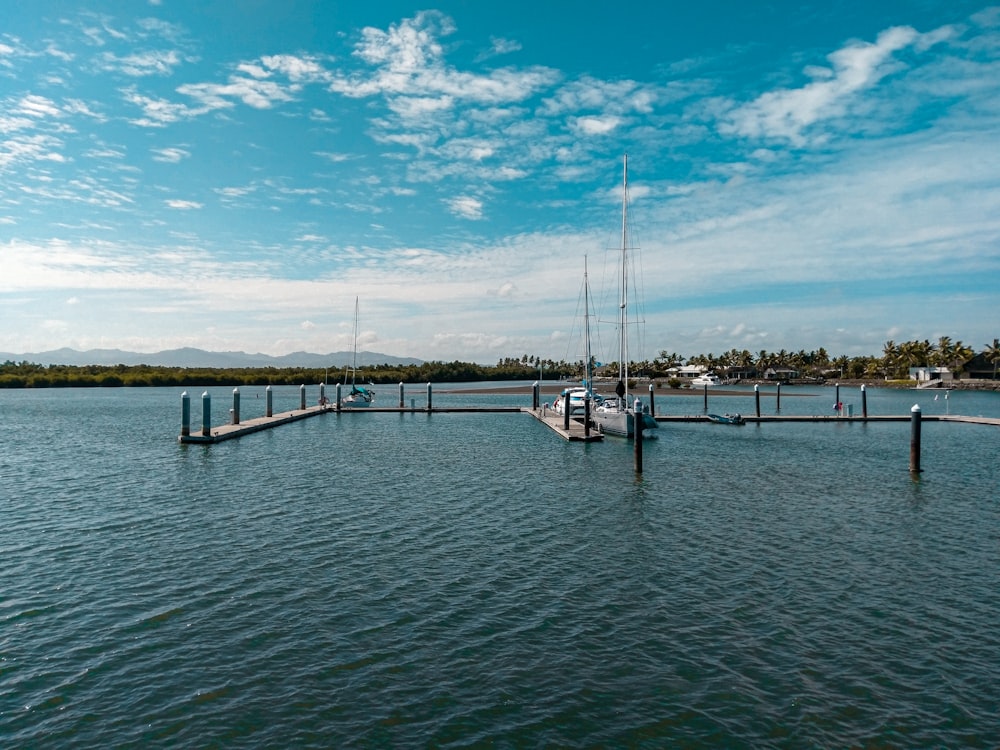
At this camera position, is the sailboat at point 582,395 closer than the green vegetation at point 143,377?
Yes

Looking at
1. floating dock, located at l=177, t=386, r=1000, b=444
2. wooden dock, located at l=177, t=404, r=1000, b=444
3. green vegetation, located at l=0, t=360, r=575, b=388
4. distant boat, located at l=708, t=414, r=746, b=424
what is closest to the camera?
floating dock, located at l=177, t=386, r=1000, b=444

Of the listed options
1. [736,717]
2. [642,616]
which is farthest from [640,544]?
[736,717]

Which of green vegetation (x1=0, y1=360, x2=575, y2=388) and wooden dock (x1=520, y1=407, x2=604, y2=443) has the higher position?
green vegetation (x1=0, y1=360, x2=575, y2=388)

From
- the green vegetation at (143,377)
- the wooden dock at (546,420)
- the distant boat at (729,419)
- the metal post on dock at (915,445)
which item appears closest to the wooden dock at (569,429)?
the wooden dock at (546,420)

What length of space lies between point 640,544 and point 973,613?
759 centimetres

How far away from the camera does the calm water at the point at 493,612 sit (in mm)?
9422

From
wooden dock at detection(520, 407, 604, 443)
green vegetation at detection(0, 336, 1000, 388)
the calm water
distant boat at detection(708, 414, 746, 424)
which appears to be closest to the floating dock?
wooden dock at detection(520, 407, 604, 443)

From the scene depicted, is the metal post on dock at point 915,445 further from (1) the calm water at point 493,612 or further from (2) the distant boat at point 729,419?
(2) the distant boat at point 729,419

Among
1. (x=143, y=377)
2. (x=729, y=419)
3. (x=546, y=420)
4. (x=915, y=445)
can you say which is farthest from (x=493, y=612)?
(x=143, y=377)

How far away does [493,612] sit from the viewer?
13312mm

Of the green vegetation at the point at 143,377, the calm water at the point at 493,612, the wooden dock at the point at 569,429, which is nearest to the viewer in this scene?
the calm water at the point at 493,612

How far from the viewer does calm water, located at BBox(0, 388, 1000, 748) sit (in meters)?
9.42

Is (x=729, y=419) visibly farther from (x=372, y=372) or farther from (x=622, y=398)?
(x=372, y=372)

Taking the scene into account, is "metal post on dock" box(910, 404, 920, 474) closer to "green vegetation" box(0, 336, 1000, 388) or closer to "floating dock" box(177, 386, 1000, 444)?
"floating dock" box(177, 386, 1000, 444)
